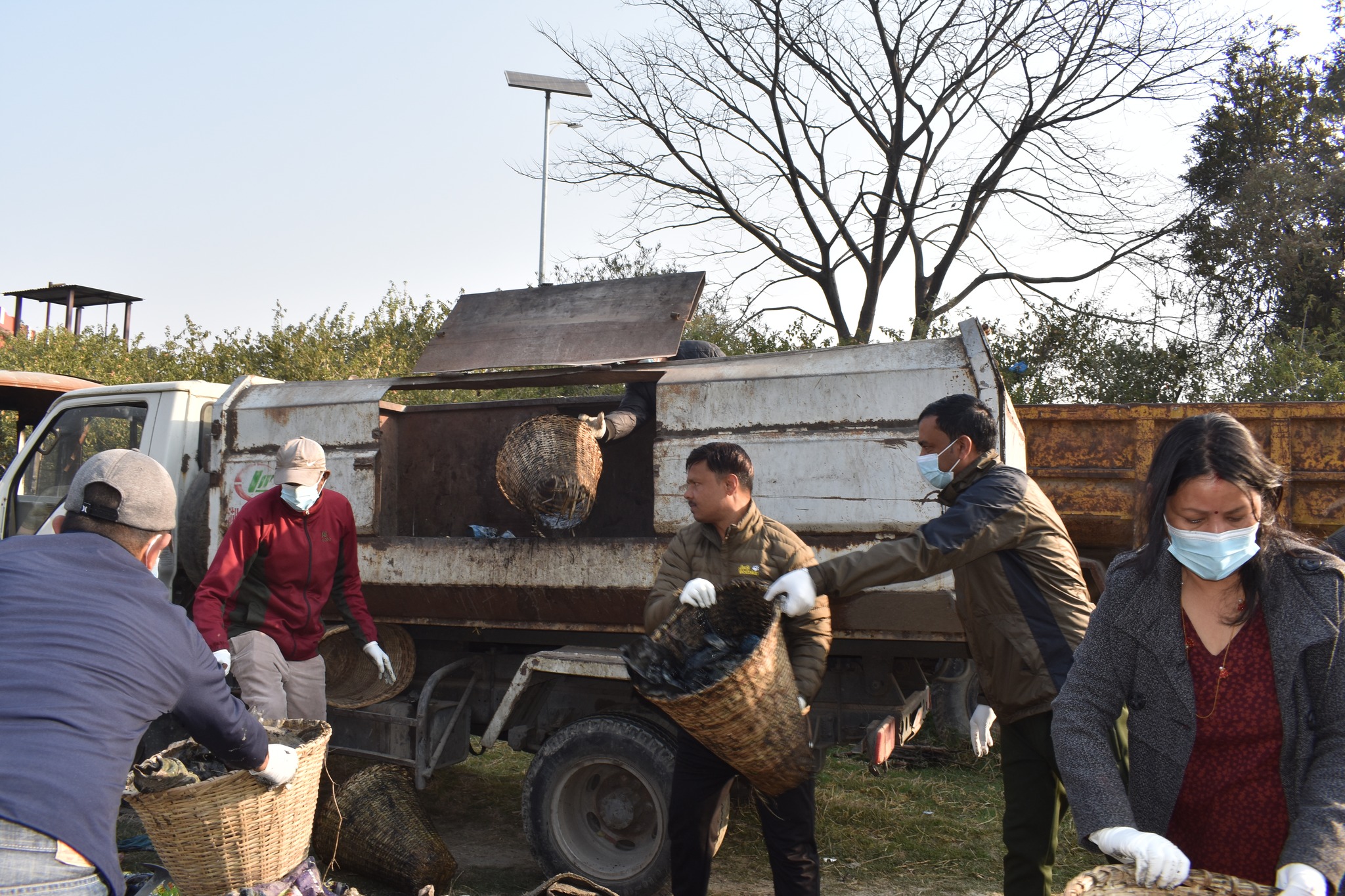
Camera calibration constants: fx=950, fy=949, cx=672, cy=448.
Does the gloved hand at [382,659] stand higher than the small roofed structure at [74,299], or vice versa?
the small roofed structure at [74,299]

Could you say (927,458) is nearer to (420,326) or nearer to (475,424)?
(475,424)

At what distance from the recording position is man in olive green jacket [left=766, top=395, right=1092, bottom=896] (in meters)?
2.89

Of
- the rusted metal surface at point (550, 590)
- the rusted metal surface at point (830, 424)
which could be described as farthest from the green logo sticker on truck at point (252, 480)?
the rusted metal surface at point (830, 424)

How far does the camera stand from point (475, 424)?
19.2 feet

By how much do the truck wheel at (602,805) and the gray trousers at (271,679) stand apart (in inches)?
41.2

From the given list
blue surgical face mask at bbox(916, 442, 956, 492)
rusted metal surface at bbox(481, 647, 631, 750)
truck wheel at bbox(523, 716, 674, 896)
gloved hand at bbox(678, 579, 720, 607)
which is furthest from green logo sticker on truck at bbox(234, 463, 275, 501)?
blue surgical face mask at bbox(916, 442, 956, 492)

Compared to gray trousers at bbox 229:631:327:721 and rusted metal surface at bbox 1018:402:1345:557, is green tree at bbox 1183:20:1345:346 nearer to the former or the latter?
rusted metal surface at bbox 1018:402:1345:557

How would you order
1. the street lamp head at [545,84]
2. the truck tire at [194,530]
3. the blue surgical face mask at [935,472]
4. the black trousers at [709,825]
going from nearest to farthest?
the black trousers at [709,825] → the blue surgical face mask at [935,472] → the truck tire at [194,530] → the street lamp head at [545,84]

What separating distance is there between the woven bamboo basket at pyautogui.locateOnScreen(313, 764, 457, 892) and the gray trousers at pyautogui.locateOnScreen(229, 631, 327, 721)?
44 centimetres

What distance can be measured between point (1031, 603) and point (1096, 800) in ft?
3.57

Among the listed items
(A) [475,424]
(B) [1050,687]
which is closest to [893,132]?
(A) [475,424]

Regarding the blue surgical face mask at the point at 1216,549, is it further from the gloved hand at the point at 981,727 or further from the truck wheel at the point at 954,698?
the truck wheel at the point at 954,698

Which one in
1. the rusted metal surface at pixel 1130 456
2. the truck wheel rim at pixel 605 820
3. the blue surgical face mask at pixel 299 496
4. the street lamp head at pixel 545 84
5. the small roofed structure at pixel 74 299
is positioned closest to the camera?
the truck wheel rim at pixel 605 820

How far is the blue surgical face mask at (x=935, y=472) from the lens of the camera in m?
3.28
